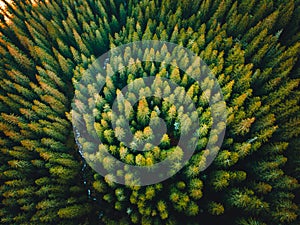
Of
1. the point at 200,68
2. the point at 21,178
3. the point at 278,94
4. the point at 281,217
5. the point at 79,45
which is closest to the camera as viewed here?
the point at 281,217

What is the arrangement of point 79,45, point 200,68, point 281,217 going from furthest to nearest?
point 79,45 < point 200,68 < point 281,217

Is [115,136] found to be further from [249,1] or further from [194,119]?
[249,1]

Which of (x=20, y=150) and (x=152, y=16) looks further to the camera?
(x=152, y=16)

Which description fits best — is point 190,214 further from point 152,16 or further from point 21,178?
point 152,16

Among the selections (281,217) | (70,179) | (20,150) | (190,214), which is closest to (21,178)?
(20,150)

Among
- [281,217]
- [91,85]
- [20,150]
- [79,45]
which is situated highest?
[79,45]

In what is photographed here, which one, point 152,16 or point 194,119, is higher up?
point 152,16
